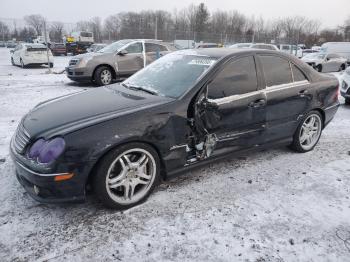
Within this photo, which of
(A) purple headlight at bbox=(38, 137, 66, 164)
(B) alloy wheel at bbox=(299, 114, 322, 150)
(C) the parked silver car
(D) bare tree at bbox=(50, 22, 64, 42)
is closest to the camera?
(A) purple headlight at bbox=(38, 137, 66, 164)

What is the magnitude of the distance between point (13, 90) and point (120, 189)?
744cm

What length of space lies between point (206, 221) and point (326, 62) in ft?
58.6

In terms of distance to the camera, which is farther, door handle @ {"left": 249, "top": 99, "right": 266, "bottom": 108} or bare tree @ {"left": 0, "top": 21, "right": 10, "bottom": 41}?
bare tree @ {"left": 0, "top": 21, "right": 10, "bottom": 41}

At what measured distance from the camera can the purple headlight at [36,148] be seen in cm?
262

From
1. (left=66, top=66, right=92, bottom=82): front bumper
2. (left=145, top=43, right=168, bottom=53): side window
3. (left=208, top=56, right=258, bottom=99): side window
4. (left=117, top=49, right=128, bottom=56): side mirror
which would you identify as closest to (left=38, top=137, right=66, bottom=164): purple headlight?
(left=208, top=56, right=258, bottom=99): side window

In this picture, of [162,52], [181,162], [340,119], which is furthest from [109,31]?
[181,162]

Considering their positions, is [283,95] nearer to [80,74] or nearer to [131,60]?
[131,60]

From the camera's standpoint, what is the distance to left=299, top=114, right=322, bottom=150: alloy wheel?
4.43 m

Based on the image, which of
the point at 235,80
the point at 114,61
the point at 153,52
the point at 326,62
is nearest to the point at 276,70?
the point at 235,80

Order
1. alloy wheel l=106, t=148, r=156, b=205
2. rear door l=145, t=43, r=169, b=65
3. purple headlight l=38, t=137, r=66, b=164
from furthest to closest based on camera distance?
rear door l=145, t=43, r=169, b=65
alloy wheel l=106, t=148, r=156, b=205
purple headlight l=38, t=137, r=66, b=164

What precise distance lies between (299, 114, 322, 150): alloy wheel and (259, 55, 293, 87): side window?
77cm

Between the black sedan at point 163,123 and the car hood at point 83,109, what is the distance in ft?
0.04

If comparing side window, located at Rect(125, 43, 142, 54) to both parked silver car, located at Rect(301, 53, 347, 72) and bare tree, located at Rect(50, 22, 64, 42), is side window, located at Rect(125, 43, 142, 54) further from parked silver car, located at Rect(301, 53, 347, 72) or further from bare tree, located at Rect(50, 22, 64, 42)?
bare tree, located at Rect(50, 22, 64, 42)

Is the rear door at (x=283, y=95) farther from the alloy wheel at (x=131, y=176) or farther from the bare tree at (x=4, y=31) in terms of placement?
the bare tree at (x=4, y=31)
